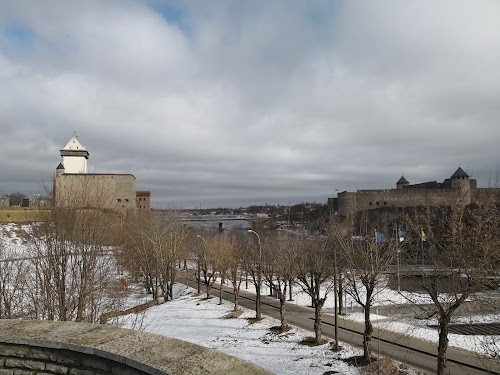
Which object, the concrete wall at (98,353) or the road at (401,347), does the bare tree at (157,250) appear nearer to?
the road at (401,347)

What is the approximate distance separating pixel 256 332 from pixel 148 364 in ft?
60.2

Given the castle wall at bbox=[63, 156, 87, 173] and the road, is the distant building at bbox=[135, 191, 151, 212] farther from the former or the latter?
the road

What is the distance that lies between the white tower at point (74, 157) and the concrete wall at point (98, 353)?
8958cm

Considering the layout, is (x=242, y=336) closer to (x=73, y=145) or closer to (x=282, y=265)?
(x=282, y=265)

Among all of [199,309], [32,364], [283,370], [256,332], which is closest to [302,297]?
[199,309]

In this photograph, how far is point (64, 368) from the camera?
390cm

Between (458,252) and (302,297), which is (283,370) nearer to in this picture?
(458,252)

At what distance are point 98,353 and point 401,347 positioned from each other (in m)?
15.4

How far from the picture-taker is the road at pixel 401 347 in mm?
13078

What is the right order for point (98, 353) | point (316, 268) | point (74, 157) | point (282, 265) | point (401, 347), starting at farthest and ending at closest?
point (74, 157)
point (282, 265)
point (316, 268)
point (401, 347)
point (98, 353)

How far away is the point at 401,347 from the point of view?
16.1 m

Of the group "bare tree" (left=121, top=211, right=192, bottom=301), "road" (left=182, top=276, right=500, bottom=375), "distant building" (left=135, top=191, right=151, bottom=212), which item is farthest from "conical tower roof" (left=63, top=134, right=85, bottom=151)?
"road" (left=182, top=276, right=500, bottom=375)

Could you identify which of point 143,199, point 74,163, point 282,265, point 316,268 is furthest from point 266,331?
point 143,199

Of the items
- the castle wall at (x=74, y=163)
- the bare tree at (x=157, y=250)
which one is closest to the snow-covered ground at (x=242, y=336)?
the bare tree at (x=157, y=250)
